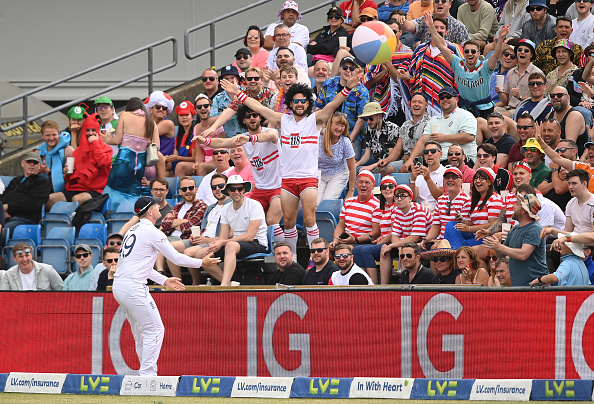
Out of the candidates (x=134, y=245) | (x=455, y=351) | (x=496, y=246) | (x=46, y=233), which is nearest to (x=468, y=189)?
(x=496, y=246)

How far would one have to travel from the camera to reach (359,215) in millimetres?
12789

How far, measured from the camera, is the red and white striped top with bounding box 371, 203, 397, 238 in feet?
41.3

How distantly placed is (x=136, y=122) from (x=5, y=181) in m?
2.55

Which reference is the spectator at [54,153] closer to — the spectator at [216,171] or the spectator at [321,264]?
the spectator at [216,171]

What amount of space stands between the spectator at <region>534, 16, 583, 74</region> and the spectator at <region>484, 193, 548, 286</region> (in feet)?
17.9

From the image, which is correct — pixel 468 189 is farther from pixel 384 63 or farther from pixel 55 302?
pixel 55 302

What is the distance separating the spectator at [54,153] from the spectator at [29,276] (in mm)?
2342

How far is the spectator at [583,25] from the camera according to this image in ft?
49.6

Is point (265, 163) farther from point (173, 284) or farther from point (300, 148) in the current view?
point (173, 284)

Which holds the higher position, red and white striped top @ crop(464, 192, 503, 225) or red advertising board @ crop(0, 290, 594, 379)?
red and white striped top @ crop(464, 192, 503, 225)

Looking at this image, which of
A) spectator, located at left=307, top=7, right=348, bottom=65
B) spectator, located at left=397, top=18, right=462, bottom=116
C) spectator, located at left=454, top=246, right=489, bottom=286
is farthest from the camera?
spectator, located at left=307, top=7, right=348, bottom=65

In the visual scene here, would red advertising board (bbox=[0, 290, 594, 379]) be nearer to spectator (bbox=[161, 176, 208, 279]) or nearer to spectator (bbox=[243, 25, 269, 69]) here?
spectator (bbox=[161, 176, 208, 279])

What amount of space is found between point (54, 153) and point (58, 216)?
1.23 m


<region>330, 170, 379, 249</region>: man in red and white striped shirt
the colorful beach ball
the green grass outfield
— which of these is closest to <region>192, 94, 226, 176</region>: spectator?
the colorful beach ball
